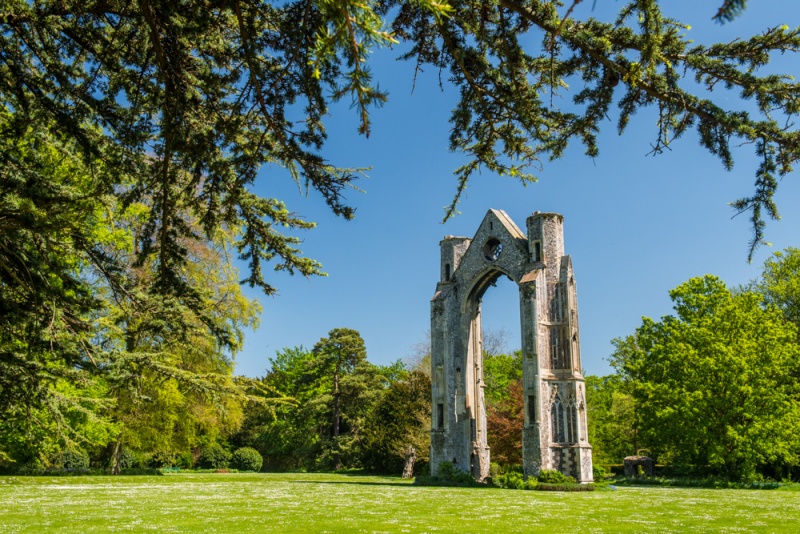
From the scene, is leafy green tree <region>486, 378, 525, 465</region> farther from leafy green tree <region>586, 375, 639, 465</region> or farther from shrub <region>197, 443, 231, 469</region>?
shrub <region>197, 443, 231, 469</region>

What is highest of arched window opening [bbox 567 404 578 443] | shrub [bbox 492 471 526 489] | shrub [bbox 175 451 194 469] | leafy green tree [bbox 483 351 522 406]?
leafy green tree [bbox 483 351 522 406]

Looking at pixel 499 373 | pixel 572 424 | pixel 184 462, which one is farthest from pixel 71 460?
pixel 499 373

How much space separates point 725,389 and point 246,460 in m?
29.9

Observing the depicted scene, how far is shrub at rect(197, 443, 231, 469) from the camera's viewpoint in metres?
42.6

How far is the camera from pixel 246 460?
43375 mm

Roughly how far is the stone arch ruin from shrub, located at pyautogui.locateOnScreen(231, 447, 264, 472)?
695 inches

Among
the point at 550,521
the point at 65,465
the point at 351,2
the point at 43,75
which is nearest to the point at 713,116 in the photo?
the point at 351,2

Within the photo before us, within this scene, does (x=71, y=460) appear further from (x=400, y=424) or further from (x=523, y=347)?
(x=523, y=347)

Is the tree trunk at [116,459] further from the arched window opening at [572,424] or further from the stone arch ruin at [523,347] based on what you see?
the arched window opening at [572,424]

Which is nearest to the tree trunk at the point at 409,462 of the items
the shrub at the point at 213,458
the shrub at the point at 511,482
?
the shrub at the point at 511,482

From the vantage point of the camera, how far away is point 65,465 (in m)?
33.0

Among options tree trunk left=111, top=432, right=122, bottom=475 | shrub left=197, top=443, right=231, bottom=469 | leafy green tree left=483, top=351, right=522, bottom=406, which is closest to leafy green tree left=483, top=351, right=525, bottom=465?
leafy green tree left=483, top=351, right=522, bottom=406

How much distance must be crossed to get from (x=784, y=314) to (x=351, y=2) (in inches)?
1546

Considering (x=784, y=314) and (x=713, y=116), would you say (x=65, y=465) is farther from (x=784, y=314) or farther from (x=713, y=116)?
(x=784, y=314)
